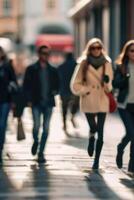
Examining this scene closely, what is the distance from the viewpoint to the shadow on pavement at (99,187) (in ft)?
32.2

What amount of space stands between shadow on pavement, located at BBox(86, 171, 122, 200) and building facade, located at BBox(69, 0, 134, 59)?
725 inches

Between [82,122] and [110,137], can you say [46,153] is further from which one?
[82,122]

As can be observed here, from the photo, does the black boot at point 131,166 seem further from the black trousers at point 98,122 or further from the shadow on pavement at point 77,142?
the shadow on pavement at point 77,142

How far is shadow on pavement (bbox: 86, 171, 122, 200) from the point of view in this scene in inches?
386

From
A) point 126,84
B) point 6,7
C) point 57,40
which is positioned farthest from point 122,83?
point 6,7

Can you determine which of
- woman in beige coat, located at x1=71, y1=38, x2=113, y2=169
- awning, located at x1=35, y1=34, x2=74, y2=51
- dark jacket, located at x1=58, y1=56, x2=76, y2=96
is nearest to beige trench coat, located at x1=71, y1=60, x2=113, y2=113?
woman in beige coat, located at x1=71, y1=38, x2=113, y2=169

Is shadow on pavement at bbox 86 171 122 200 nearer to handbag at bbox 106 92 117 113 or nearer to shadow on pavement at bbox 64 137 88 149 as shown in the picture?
handbag at bbox 106 92 117 113

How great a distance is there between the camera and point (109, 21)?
35156mm

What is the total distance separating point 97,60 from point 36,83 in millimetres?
1343

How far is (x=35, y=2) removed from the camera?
80938 mm

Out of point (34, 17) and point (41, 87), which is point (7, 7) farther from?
point (41, 87)

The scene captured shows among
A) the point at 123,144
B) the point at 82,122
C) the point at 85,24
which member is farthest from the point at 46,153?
the point at 85,24

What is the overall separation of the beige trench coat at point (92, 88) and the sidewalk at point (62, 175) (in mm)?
853

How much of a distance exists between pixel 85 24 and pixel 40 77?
35.8 metres
